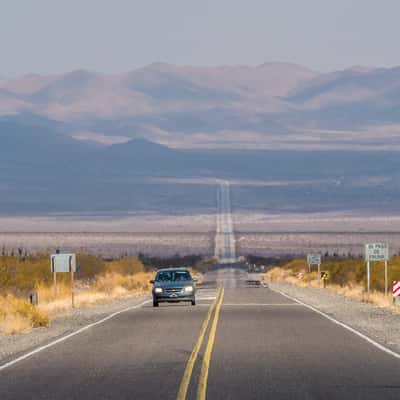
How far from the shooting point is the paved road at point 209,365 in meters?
17.3

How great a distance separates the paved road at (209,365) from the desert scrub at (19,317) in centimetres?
180

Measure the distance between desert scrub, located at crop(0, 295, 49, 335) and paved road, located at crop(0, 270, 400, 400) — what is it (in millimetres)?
1800

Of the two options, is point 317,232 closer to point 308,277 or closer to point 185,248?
point 185,248

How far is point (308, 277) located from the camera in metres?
92.2

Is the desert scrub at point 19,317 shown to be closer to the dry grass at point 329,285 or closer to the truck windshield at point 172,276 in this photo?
the truck windshield at point 172,276

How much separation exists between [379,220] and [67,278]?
111 meters

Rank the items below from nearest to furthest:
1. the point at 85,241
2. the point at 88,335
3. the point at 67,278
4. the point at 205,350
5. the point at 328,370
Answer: the point at 328,370, the point at 205,350, the point at 88,335, the point at 67,278, the point at 85,241

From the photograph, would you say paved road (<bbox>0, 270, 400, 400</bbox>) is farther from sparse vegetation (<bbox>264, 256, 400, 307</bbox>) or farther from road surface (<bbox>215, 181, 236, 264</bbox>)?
road surface (<bbox>215, 181, 236, 264</bbox>)

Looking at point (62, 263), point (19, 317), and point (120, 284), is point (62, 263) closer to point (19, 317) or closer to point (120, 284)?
point (19, 317)

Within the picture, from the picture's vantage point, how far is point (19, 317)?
32.8 m

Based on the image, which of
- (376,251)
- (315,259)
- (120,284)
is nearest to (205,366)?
(376,251)

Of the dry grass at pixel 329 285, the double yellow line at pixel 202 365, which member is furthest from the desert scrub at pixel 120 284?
the double yellow line at pixel 202 365

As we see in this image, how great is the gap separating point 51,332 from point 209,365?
10.8 metres

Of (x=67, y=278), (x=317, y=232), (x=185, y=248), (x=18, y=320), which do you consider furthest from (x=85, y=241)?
(x=18, y=320)
